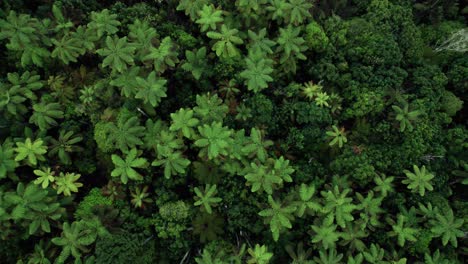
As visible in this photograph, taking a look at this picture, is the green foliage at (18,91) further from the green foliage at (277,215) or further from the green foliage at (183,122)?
the green foliage at (277,215)

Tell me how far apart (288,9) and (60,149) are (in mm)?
5088

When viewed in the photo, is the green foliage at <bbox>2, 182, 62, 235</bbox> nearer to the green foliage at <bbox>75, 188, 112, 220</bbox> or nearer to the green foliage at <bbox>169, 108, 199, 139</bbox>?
the green foliage at <bbox>75, 188, 112, 220</bbox>

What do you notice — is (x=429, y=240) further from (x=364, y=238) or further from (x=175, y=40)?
(x=175, y=40)

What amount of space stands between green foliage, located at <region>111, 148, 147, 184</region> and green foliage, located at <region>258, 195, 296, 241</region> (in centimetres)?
223

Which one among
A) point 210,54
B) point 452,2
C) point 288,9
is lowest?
point 210,54

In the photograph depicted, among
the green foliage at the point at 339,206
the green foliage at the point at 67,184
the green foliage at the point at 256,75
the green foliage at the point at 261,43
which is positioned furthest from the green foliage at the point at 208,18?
the green foliage at the point at 339,206

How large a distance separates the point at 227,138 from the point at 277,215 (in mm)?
1586

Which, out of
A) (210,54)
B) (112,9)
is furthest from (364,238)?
(112,9)

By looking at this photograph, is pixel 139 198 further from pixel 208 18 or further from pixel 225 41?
pixel 208 18

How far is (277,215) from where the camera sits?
5.88 m

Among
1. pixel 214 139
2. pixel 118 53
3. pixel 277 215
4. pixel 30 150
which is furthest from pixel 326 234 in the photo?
pixel 30 150

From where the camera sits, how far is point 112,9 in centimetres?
710

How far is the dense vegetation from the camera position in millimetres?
5957

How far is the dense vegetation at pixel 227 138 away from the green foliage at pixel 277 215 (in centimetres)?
3
